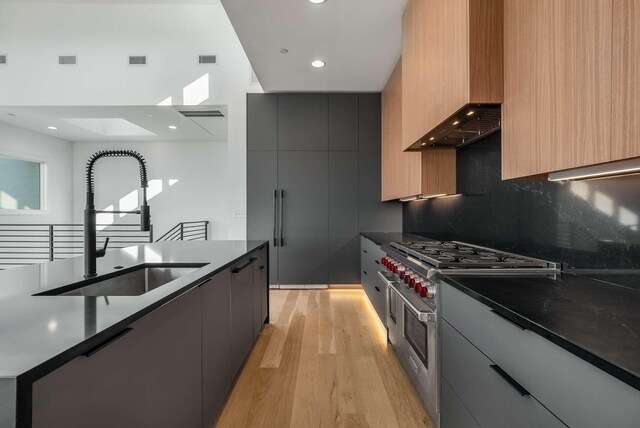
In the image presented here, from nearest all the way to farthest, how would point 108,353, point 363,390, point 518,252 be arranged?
point 108,353 → point 518,252 → point 363,390

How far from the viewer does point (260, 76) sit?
3.94 m

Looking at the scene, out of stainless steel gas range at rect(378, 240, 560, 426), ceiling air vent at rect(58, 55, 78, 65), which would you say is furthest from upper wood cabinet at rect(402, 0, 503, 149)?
ceiling air vent at rect(58, 55, 78, 65)

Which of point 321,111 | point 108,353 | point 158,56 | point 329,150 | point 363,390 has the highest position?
point 158,56

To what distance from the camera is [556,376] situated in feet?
2.59

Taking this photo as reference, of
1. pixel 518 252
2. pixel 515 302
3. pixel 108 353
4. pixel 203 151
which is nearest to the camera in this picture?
pixel 108 353

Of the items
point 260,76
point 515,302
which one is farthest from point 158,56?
point 515,302

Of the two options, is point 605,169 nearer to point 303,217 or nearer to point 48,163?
point 303,217

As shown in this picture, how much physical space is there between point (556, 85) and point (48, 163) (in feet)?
30.2

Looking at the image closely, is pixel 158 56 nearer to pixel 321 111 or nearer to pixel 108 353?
pixel 321 111

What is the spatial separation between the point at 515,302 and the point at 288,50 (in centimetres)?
309

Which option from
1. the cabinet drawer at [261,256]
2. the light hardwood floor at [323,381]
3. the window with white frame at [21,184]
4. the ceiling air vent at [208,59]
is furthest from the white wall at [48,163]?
the light hardwood floor at [323,381]

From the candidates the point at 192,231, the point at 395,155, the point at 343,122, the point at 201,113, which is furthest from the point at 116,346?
the point at 192,231

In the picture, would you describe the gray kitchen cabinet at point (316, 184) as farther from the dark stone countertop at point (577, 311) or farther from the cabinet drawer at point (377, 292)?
the dark stone countertop at point (577, 311)

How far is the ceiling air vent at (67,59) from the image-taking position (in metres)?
4.70
